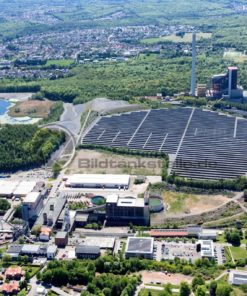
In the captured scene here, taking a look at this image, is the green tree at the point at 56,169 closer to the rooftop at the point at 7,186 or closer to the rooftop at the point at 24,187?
the rooftop at the point at 24,187

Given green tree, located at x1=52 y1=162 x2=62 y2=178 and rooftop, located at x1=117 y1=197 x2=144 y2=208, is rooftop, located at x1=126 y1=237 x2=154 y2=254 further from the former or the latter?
green tree, located at x1=52 y1=162 x2=62 y2=178

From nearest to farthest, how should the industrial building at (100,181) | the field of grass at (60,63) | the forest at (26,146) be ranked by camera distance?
the industrial building at (100,181), the forest at (26,146), the field of grass at (60,63)

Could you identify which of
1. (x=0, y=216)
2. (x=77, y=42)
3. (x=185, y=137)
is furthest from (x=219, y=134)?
(x=77, y=42)

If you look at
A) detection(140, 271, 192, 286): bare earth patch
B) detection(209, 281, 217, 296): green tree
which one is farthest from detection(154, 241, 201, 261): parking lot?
detection(209, 281, 217, 296): green tree

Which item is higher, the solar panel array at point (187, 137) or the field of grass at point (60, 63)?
the field of grass at point (60, 63)

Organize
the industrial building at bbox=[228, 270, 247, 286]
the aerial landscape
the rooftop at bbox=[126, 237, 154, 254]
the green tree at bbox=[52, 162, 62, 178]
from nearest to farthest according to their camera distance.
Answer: the industrial building at bbox=[228, 270, 247, 286]
the aerial landscape
the rooftop at bbox=[126, 237, 154, 254]
the green tree at bbox=[52, 162, 62, 178]

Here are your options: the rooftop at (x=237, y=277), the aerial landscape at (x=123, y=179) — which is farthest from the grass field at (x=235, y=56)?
the rooftop at (x=237, y=277)
